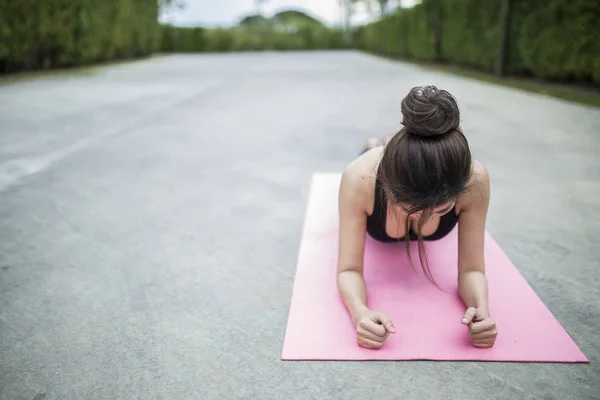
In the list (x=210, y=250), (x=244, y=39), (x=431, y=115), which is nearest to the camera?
(x=431, y=115)

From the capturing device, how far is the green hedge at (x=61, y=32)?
10.0 meters

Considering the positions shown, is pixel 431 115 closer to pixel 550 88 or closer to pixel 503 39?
pixel 550 88

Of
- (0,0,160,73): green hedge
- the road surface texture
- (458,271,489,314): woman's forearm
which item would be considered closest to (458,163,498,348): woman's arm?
(458,271,489,314): woman's forearm

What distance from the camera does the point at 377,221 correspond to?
1961 mm

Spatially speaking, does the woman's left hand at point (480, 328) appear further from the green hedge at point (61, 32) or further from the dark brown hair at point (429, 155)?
the green hedge at point (61, 32)

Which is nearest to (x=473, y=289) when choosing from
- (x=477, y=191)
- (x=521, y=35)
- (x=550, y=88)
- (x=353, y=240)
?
(x=477, y=191)

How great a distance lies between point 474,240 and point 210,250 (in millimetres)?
1311

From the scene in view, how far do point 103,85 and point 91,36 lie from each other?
535cm

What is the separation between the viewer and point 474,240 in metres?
1.75

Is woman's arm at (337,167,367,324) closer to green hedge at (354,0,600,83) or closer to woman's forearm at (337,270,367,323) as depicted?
woman's forearm at (337,270,367,323)

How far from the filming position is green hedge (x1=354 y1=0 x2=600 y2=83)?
6.96 meters

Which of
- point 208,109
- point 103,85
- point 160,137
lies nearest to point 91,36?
point 103,85

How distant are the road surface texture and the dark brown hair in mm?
575

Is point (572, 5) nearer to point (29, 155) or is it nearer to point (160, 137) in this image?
point (160, 137)
